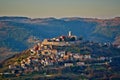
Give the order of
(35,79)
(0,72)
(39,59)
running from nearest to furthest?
(35,79)
(0,72)
(39,59)

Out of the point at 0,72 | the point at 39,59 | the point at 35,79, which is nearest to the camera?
the point at 35,79

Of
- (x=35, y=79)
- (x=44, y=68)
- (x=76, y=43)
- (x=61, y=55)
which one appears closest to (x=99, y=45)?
(x=76, y=43)

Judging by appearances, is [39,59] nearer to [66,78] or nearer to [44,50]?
[44,50]

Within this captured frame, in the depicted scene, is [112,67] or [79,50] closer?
[112,67]

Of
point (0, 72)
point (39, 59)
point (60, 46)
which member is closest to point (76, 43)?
point (60, 46)

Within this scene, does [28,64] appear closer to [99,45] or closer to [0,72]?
[0,72]

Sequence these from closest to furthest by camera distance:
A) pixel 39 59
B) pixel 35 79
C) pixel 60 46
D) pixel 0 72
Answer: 1. pixel 35 79
2. pixel 0 72
3. pixel 39 59
4. pixel 60 46
